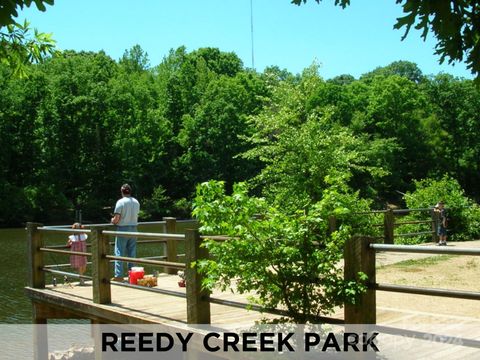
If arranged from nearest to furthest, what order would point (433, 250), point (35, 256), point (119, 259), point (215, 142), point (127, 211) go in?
point (433, 250) → point (119, 259) → point (35, 256) → point (127, 211) → point (215, 142)

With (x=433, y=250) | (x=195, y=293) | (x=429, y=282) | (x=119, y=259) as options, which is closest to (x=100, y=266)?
(x=119, y=259)

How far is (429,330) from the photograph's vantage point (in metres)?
6.31

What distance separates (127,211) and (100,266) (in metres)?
1.99

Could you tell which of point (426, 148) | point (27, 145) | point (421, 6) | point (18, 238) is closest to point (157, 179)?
point (27, 145)

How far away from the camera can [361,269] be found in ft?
17.4

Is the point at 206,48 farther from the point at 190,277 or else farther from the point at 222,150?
the point at 190,277

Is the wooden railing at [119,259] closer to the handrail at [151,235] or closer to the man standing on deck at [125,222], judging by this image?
the handrail at [151,235]

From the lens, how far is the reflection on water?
1824 centimetres

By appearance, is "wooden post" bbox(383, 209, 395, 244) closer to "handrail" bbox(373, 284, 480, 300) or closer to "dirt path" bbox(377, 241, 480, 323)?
"dirt path" bbox(377, 241, 480, 323)

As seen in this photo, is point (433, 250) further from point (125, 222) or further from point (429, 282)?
point (429, 282)

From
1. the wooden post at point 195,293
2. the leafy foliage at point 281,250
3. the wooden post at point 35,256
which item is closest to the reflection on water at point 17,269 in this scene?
the wooden post at point 35,256

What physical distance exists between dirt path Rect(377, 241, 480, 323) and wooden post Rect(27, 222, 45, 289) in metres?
5.16

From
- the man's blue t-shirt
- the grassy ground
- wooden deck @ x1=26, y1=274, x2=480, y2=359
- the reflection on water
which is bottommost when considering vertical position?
the reflection on water

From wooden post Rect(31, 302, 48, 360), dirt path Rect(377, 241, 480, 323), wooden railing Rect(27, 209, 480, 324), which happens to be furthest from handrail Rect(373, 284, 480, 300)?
wooden post Rect(31, 302, 48, 360)
